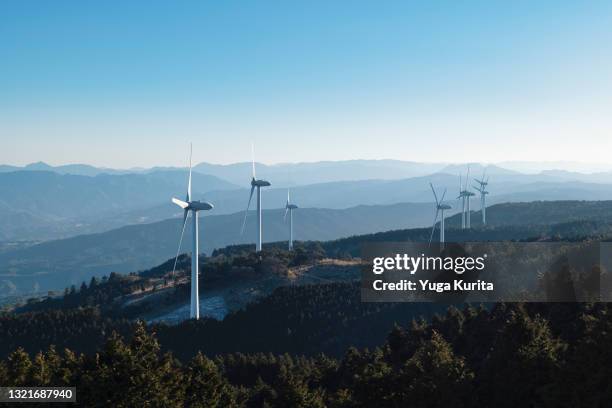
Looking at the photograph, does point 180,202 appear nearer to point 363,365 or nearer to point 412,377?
point 363,365

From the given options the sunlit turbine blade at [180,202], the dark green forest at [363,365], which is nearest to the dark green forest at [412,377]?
the dark green forest at [363,365]

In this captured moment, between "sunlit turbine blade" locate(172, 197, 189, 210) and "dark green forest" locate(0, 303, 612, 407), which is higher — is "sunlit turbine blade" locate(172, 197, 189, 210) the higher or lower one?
the higher one

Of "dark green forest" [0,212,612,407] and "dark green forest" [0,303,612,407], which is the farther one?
"dark green forest" [0,212,612,407]

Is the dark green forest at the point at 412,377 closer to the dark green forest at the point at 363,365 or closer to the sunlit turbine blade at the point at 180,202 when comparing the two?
the dark green forest at the point at 363,365

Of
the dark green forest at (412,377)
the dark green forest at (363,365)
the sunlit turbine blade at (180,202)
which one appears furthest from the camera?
the sunlit turbine blade at (180,202)

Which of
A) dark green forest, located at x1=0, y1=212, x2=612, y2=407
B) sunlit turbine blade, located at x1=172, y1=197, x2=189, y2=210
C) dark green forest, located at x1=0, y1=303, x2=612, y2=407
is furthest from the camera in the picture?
sunlit turbine blade, located at x1=172, y1=197, x2=189, y2=210

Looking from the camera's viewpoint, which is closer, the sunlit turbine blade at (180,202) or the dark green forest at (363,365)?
the dark green forest at (363,365)

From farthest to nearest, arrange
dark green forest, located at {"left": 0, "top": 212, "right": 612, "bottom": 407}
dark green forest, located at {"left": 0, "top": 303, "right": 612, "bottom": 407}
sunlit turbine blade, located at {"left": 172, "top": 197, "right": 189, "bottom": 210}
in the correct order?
sunlit turbine blade, located at {"left": 172, "top": 197, "right": 189, "bottom": 210}
dark green forest, located at {"left": 0, "top": 212, "right": 612, "bottom": 407}
dark green forest, located at {"left": 0, "top": 303, "right": 612, "bottom": 407}

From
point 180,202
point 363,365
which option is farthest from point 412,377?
point 180,202

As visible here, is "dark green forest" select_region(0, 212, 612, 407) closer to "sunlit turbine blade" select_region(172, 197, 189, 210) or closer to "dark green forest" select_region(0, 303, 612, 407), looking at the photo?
"dark green forest" select_region(0, 303, 612, 407)

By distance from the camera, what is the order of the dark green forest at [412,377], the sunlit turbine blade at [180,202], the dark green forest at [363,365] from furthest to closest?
the sunlit turbine blade at [180,202], the dark green forest at [363,365], the dark green forest at [412,377]

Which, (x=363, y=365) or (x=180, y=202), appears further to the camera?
(x=180, y=202)

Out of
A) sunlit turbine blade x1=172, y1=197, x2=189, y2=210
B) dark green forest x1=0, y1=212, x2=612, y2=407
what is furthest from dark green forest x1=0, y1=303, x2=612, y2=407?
sunlit turbine blade x1=172, y1=197, x2=189, y2=210
